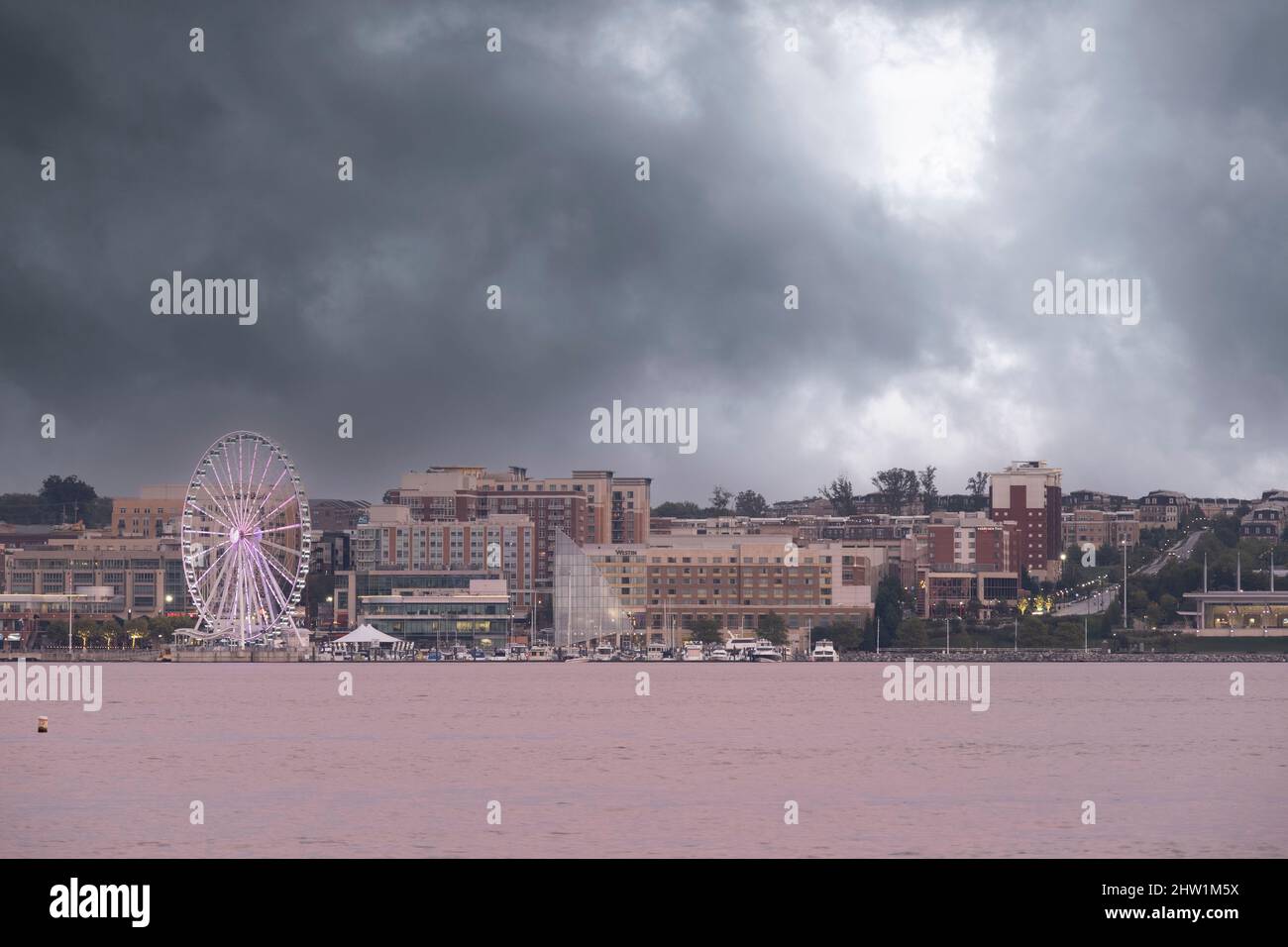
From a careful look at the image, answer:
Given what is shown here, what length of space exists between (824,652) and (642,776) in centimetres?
11049

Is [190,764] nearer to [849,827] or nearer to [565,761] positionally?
[565,761]

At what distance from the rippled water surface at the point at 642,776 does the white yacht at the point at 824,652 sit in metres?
59.8

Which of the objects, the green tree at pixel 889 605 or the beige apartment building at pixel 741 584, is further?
the beige apartment building at pixel 741 584

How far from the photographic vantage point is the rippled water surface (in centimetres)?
3922

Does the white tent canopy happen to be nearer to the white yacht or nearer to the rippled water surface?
the white yacht

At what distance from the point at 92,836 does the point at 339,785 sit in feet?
37.0

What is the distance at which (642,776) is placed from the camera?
174 feet

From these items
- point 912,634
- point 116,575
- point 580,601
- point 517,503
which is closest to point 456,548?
point 517,503

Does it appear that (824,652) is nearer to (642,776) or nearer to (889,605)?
(889,605)

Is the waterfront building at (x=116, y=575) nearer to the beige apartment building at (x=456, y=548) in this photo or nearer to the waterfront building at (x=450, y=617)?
the beige apartment building at (x=456, y=548)

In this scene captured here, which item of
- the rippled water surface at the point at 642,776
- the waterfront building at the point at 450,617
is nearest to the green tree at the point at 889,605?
the waterfront building at the point at 450,617

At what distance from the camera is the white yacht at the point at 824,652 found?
162250mm

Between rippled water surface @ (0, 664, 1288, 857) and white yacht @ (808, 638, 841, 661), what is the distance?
5979 centimetres
